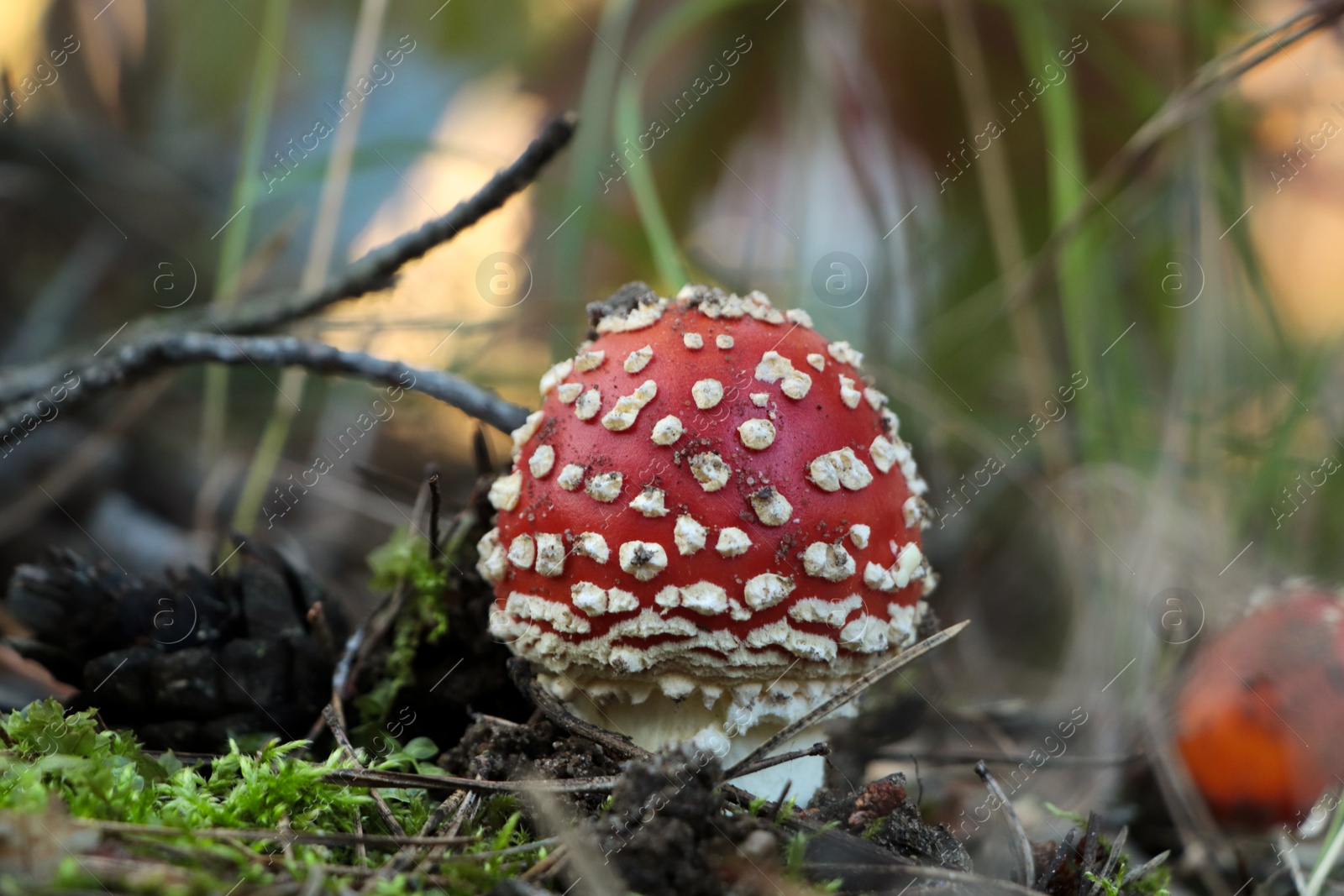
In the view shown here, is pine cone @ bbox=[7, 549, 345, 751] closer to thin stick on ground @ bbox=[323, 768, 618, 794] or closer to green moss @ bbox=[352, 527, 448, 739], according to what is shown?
green moss @ bbox=[352, 527, 448, 739]

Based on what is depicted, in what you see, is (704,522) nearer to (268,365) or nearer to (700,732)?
(700,732)

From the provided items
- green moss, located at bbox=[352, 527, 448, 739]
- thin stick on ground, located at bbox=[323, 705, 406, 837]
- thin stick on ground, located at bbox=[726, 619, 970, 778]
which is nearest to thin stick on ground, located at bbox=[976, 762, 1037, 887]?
thin stick on ground, located at bbox=[726, 619, 970, 778]

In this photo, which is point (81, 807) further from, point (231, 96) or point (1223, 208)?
point (231, 96)

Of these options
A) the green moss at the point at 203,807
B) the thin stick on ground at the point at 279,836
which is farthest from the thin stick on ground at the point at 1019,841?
the thin stick on ground at the point at 279,836

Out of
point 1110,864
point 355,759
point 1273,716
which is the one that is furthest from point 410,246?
point 1273,716

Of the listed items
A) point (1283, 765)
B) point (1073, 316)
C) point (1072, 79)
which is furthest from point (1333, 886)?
point (1072, 79)

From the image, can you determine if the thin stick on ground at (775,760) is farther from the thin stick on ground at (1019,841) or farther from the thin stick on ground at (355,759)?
the thin stick on ground at (355,759)
